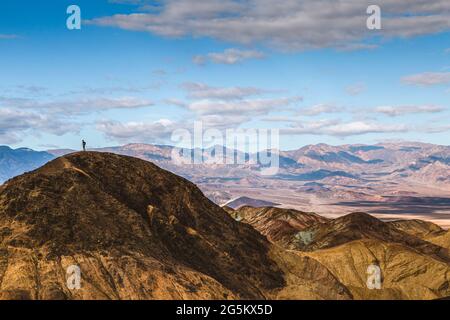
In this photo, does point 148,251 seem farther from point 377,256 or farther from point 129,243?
point 377,256

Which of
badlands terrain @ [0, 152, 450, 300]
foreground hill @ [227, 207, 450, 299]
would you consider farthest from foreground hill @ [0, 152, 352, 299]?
foreground hill @ [227, 207, 450, 299]

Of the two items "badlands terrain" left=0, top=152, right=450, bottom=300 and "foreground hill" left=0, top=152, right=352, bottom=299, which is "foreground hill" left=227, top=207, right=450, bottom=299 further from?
"foreground hill" left=0, top=152, right=352, bottom=299

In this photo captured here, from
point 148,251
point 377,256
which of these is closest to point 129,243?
point 148,251

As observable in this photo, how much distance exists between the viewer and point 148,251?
258 feet

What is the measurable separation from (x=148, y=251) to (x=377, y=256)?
61523 millimetres

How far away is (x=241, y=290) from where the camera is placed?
82625mm

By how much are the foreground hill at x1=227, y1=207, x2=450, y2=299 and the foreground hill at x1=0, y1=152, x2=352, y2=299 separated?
14.4m

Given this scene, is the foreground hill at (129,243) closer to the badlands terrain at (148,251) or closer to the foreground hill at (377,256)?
the badlands terrain at (148,251)

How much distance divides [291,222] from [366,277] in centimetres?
7511

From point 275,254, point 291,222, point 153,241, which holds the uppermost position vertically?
point 153,241

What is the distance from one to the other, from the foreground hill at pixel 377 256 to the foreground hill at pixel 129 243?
14400 mm

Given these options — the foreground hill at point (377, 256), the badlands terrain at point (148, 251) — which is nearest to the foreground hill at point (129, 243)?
the badlands terrain at point (148, 251)
